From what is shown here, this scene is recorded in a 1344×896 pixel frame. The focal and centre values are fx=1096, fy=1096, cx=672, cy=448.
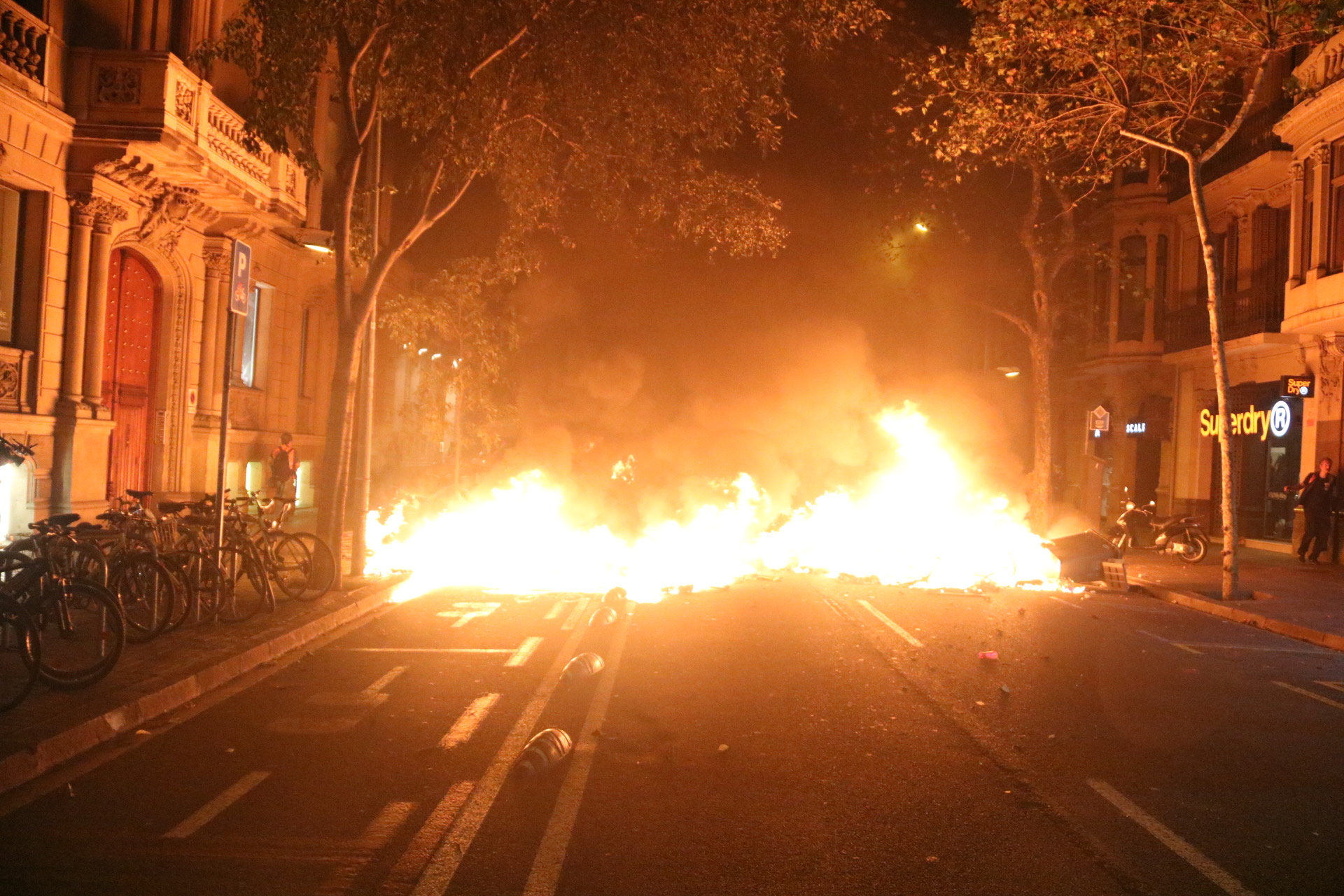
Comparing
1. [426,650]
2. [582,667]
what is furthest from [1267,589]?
[426,650]

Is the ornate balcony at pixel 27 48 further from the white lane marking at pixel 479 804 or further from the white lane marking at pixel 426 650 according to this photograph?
the white lane marking at pixel 479 804

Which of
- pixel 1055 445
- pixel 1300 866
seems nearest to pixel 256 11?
pixel 1300 866

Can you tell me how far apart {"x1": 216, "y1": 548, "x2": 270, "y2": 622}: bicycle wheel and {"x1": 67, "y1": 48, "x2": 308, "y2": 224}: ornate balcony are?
5553 mm

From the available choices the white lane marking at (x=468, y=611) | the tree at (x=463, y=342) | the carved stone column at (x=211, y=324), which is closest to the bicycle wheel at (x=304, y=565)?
the white lane marking at (x=468, y=611)

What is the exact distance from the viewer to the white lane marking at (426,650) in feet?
32.5

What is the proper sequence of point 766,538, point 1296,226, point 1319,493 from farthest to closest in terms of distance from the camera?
point 1296,226
point 766,538
point 1319,493

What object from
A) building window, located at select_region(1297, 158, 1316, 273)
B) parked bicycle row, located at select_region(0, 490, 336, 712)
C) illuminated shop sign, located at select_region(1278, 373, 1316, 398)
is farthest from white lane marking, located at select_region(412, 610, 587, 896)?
building window, located at select_region(1297, 158, 1316, 273)

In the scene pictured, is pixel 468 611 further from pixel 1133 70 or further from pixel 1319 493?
pixel 1319 493

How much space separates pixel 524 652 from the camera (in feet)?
32.3

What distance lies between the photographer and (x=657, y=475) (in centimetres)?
2189

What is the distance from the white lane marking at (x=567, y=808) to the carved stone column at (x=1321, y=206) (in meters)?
18.1

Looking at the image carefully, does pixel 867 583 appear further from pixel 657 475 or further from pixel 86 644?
pixel 86 644

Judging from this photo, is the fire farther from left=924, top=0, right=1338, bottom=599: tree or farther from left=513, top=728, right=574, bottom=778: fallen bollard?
left=513, top=728, right=574, bottom=778: fallen bollard

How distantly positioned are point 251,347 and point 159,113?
794 cm
